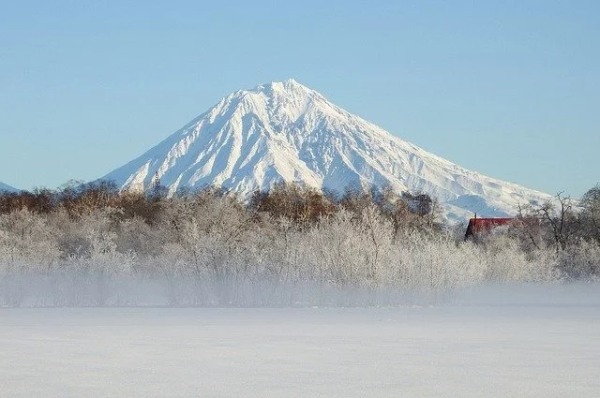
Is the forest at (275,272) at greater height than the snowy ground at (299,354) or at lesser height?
greater

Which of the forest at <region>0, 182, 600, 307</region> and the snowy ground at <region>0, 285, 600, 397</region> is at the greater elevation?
the forest at <region>0, 182, 600, 307</region>

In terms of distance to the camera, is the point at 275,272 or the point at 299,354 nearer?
the point at 299,354

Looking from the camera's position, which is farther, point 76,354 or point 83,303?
point 83,303

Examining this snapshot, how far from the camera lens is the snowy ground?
1053cm

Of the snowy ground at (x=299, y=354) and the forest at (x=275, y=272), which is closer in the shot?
the snowy ground at (x=299, y=354)

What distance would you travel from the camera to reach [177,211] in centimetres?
5053

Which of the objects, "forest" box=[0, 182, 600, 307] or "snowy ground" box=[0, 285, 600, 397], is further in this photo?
"forest" box=[0, 182, 600, 307]

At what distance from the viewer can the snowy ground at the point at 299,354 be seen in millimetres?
10531

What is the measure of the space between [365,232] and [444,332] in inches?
463

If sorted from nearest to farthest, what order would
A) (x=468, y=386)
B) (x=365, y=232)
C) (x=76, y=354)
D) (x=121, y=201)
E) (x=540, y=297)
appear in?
(x=468, y=386) → (x=76, y=354) → (x=365, y=232) → (x=540, y=297) → (x=121, y=201)

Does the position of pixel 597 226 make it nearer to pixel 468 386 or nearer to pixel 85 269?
pixel 85 269

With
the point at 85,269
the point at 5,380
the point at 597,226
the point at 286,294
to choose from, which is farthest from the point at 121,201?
the point at 5,380

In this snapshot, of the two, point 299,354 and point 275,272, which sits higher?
point 275,272

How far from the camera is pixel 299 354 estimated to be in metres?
13.8
